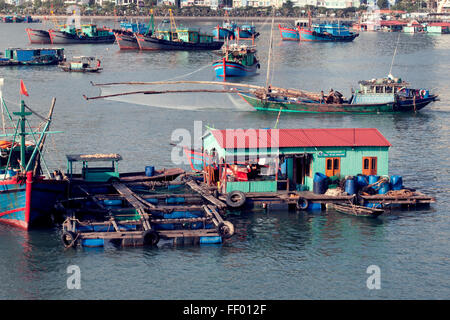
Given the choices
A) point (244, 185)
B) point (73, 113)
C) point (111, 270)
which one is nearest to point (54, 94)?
point (73, 113)

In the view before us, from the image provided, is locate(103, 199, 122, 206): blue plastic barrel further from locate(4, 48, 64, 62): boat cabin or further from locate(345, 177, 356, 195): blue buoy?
locate(4, 48, 64, 62): boat cabin

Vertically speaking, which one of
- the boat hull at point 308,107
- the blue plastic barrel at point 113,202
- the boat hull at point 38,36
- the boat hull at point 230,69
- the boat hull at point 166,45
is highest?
the boat hull at point 38,36

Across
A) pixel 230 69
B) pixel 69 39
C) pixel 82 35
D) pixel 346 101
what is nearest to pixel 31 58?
pixel 230 69

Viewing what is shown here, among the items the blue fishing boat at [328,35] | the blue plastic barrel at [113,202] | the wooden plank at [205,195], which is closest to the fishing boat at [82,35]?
the blue fishing boat at [328,35]

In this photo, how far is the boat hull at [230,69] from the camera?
102625 millimetres

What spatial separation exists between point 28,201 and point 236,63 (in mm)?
67944

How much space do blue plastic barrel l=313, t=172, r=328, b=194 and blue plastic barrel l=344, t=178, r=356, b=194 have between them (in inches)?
45.6

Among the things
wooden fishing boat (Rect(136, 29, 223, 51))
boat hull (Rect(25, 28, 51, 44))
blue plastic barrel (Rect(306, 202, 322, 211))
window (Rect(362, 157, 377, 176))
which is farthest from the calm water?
boat hull (Rect(25, 28, 51, 44))

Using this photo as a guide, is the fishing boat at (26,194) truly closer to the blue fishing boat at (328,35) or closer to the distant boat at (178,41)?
the distant boat at (178,41)

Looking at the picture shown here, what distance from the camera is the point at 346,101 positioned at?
7525 centimetres

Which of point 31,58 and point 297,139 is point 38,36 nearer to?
point 31,58

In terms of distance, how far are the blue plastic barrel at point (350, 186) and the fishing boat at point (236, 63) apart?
2428 inches

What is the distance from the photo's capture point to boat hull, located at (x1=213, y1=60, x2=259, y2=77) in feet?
337

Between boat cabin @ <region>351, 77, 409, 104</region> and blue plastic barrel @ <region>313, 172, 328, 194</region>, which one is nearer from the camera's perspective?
blue plastic barrel @ <region>313, 172, 328, 194</region>
